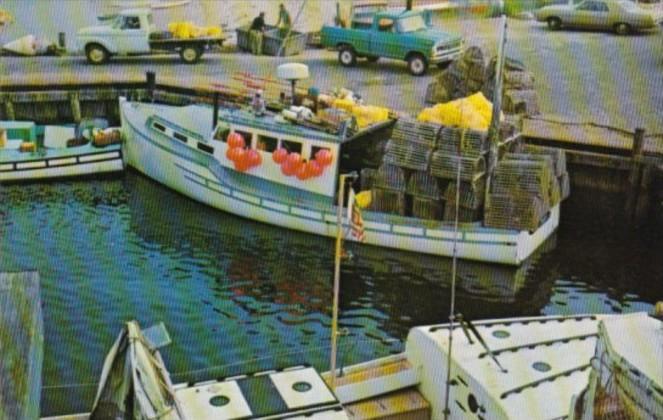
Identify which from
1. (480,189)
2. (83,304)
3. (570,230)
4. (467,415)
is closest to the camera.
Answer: (467,415)

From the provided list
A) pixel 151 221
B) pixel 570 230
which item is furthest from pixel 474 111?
pixel 151 221

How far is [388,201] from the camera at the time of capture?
769 inches

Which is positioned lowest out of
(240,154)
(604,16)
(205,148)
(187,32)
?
(205,148)

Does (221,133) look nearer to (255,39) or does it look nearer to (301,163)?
(301,163)

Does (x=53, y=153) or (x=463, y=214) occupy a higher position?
(x=53, y=153)

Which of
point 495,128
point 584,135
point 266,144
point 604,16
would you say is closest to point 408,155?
point 495,128

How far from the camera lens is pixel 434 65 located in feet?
93.8

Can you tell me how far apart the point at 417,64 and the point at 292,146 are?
349 inches

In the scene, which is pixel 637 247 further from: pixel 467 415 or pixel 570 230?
pixel 467 415

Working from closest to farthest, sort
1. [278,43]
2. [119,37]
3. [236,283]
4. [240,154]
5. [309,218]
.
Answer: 1. [236,283]
2. [309,218]
3. [240,154]
4. [119,37]
5. [278,43]

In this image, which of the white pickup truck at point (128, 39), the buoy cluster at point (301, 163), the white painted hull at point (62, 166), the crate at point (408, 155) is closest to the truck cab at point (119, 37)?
the white pickup truck at point (128, 39)

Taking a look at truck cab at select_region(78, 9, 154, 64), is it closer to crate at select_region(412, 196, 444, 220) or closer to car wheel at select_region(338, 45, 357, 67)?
car wheel at select_region(338, 45, 357, 67)

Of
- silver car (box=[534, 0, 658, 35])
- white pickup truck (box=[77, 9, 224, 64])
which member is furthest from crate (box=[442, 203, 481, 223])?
silver car (box=[534, 0, 658, 35])

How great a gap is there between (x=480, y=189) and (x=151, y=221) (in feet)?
22.5
